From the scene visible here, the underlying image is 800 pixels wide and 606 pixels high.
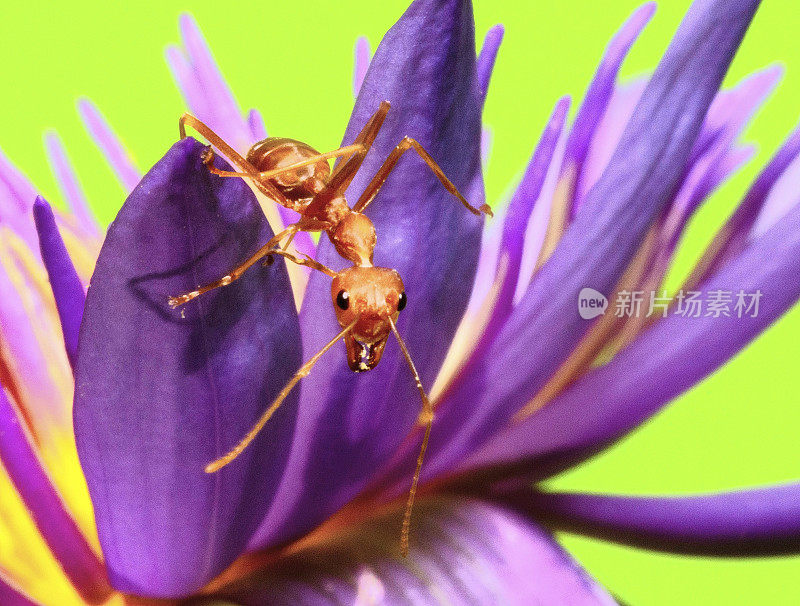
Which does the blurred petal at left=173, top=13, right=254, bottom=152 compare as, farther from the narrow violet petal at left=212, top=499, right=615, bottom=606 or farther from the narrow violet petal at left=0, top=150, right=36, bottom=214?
the narrow violet petal at left=212, top=499, right=615, bottom=606

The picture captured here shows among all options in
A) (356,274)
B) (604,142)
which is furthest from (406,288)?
(604,142)

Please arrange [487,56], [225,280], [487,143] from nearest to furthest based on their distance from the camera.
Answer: [225,280], [487,56], [487,143]

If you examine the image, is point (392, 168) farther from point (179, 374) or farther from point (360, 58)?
point (360, 58)

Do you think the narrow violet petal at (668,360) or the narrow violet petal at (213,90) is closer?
the narrow violet petal at (668,360)

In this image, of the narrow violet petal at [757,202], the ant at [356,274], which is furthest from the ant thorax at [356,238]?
the narrow violet petal at [757,202]

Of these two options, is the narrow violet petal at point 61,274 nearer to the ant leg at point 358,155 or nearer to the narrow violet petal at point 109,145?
the ant leg at point 358,155
